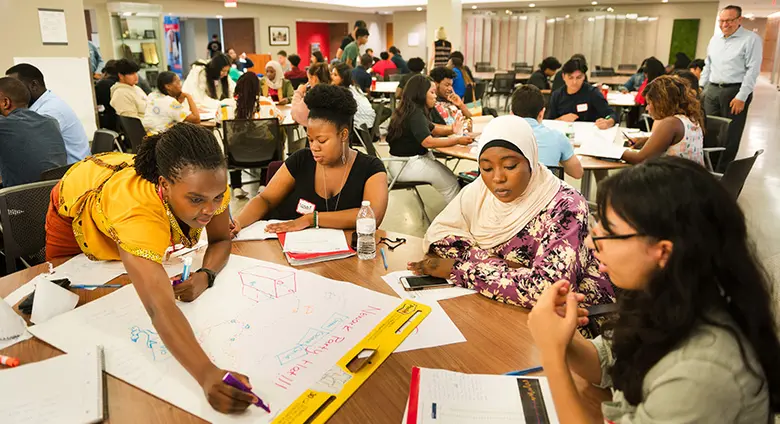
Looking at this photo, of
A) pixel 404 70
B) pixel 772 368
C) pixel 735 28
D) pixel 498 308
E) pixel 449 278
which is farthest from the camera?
pixel 404 70

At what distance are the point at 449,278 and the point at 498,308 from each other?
0.68ft

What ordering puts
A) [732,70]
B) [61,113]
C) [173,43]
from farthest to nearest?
[173,43] → [732,70] → [61,113]

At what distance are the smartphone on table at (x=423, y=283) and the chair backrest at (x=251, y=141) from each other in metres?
3.43

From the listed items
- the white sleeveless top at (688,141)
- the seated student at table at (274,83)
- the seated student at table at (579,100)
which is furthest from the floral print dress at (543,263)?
Answer: the seated student at table at (274,83)

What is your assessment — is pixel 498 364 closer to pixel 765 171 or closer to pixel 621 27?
pixel 765 171

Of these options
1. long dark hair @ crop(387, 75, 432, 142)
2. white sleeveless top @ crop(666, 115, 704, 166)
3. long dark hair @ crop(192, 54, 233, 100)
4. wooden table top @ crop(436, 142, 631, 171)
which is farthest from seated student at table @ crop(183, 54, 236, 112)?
white sleeveless top @ crop(666, 115, 704, 166)

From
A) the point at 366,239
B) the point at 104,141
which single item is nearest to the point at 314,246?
the point at 366,239

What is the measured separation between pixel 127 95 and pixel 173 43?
11609mm

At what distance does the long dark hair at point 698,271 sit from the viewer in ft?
2.90

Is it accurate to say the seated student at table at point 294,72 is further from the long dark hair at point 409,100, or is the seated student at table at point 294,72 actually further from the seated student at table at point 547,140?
the seated student at table at point 547,140

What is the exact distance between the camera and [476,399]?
115 centimetres

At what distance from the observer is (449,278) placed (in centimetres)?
173

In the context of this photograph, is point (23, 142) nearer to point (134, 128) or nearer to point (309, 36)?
point (134, 128)

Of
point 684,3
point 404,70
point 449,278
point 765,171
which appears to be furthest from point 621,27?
point 449,278
